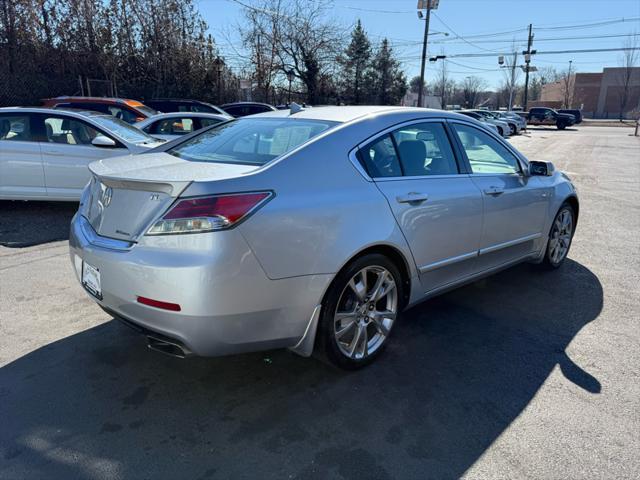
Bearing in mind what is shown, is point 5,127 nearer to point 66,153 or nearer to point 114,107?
point 66,153

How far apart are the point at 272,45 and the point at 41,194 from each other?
77.9 ft

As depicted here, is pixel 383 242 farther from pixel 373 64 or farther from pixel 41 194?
pixel 373 64

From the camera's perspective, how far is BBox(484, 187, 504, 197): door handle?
367 centimetres

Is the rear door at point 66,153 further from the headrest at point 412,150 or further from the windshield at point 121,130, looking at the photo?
the headrest at point 412,150

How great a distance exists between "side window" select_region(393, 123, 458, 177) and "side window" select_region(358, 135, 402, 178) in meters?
0.07

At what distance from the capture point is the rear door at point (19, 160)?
6496 mm

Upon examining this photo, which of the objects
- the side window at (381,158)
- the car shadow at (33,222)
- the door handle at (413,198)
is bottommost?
the car shadow at (33,222)

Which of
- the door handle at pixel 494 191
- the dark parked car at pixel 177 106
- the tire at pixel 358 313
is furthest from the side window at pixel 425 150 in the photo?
the dark parked car at pixel 177 106

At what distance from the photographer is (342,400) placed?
107 inches

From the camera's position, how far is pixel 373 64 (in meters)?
38.3

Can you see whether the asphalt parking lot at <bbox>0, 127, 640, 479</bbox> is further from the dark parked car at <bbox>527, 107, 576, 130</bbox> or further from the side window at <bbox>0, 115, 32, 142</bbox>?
the dark parked car at <bbox>527, 107, 576, 130</bbox>

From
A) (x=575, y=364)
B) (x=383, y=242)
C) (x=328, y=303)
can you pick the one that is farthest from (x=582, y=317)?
(x=328, y=303)

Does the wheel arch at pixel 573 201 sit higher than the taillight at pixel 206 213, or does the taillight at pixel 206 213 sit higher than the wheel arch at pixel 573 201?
the taillight at pixel 206 213

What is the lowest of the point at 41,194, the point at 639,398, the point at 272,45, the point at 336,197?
the point at 639,398
